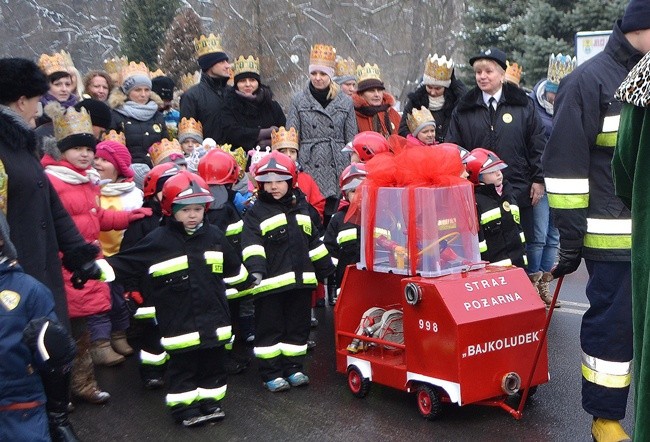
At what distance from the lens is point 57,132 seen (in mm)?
6793

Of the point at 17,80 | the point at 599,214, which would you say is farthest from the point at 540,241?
the point at 17,80

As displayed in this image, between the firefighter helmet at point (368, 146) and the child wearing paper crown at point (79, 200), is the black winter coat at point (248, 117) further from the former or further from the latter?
the child wearing paper crown at point (79, 200)

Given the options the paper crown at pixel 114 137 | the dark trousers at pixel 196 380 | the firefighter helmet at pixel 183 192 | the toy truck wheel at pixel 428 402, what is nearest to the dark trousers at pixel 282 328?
the dark trousers at pixel 196 380

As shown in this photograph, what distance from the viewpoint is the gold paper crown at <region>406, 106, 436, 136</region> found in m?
9.09

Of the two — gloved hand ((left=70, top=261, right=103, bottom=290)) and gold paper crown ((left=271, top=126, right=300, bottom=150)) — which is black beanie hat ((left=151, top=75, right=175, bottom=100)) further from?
gloved hand ((left=70, top=261, right=103, bottom=290))

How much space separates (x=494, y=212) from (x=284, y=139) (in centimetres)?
221

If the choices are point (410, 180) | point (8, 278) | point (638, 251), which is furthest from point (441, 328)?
point (638, 251)

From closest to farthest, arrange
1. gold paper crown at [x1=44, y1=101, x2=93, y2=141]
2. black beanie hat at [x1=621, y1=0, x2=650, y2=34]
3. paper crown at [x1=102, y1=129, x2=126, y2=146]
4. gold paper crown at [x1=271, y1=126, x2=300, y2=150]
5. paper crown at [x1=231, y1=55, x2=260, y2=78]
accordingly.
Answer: black beanie hat at [x1=621, y1=0, x2=650, y2=34], gold paper crown at [x1=44, y1=101, x2=93, y2=141], paper crown at [x1=102, y1=129, x2=126, y2=146], gold paper crown at [x1=271, y1=126, x2=300, y2=150], paper crown at [x1=231, y1=55, x2=260, y2=78]

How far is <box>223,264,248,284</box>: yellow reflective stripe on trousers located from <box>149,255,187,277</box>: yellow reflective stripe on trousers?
0.42m

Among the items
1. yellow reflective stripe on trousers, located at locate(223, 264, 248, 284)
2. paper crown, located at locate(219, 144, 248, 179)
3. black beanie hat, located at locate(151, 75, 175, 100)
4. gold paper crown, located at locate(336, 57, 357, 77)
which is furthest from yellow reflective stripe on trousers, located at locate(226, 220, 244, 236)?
gold paper crown, located at locate(336, 57, 357, 77)

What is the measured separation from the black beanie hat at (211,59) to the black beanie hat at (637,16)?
5.76 metres

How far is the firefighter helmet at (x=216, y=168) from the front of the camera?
7562 mm

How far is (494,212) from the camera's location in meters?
7.52

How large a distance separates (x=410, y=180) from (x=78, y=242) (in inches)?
84.1
